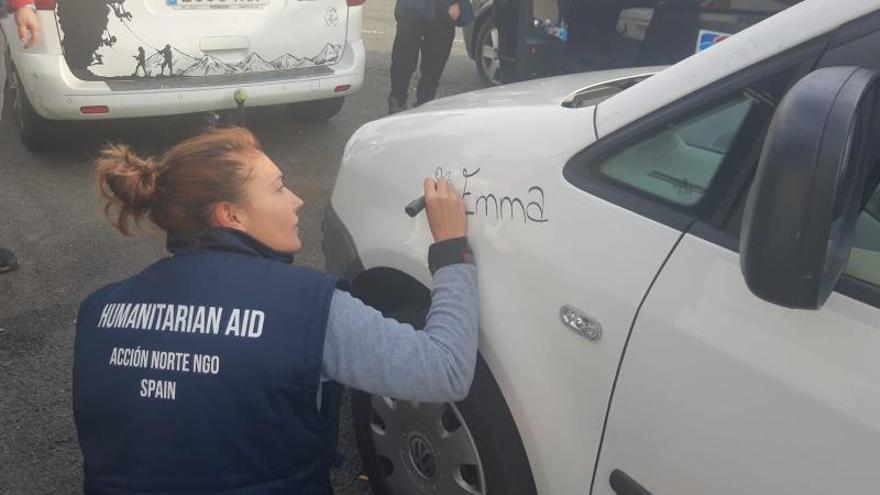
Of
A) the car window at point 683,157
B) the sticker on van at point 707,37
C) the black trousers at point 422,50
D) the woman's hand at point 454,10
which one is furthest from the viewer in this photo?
the black trousers at point 422,50

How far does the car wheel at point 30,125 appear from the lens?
15.9 ft

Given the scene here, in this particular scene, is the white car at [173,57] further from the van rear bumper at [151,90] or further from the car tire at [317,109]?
the car tire at [317,109]

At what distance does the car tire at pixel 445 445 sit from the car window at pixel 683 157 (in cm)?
53

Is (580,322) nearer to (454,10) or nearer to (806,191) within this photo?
(806,191)

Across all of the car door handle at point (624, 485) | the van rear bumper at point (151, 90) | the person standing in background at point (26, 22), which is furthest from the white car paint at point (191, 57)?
the car door handle at point (624, 485)

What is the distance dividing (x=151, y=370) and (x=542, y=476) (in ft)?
2.76

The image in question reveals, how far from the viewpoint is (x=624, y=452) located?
1568mm

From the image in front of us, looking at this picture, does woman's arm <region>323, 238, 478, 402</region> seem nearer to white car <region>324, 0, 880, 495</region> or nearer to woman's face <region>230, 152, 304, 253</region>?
white car <region>324, 0, 880, 495</region>

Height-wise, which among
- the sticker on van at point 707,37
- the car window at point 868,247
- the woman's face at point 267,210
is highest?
the car window at point 868,247

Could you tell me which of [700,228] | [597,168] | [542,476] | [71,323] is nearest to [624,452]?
[542,476]

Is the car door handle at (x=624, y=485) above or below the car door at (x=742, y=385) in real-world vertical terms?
below

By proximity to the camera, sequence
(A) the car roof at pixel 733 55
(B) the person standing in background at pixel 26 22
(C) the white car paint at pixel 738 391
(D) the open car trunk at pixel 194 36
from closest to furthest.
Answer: (C) the white car paint at pixel 738 391
(A) the car roof at pixel 733 55
(B) the person standing in background at pixel 26 22
(D) the open car trunk at pixel 194 36

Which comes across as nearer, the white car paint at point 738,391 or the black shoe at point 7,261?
the white car paint at point 738,391

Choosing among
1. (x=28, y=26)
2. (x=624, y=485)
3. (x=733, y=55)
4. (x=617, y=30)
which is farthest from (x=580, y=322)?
(x=28, y=26)
